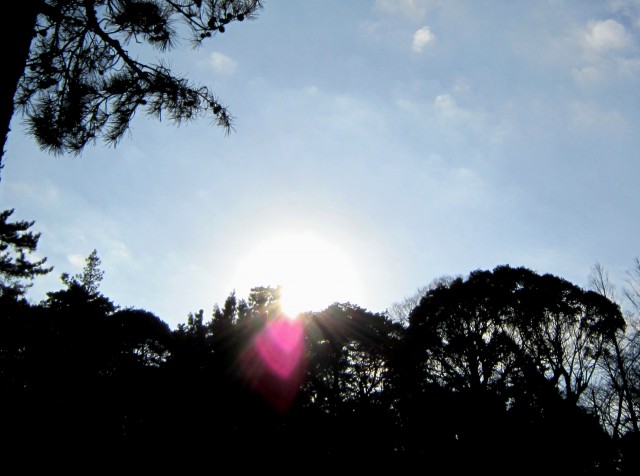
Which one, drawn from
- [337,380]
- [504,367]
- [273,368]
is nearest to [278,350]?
[273,368]

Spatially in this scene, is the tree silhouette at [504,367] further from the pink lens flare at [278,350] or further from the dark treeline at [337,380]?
the pink lens flare at [278,350]

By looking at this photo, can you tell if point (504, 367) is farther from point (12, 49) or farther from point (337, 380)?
point (12, 49)

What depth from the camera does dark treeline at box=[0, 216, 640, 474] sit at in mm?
9641

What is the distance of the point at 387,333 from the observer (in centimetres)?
2384

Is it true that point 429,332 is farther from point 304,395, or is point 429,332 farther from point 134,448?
point 134,448

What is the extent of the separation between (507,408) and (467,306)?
17.6 feet

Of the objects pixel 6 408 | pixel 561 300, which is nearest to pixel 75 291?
pixel 6 408

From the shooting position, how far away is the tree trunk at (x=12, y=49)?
8.81 feet

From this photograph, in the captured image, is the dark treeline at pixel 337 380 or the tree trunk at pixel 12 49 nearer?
the tree trunk at pixel 12 49

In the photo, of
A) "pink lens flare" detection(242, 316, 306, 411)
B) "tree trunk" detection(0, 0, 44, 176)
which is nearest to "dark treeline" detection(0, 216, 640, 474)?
"pink lens flare" detection(242, 316, 306, 411)

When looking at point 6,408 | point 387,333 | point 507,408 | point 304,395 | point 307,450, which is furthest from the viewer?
point 387,333

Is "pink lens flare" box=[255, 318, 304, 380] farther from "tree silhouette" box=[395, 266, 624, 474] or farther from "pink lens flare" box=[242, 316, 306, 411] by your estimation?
"tree silhouette" box=[395, 266, 624, 474]

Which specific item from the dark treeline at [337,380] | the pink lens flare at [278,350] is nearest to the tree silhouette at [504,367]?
the dark treeline at [337,380]

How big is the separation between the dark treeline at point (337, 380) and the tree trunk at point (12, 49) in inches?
314
